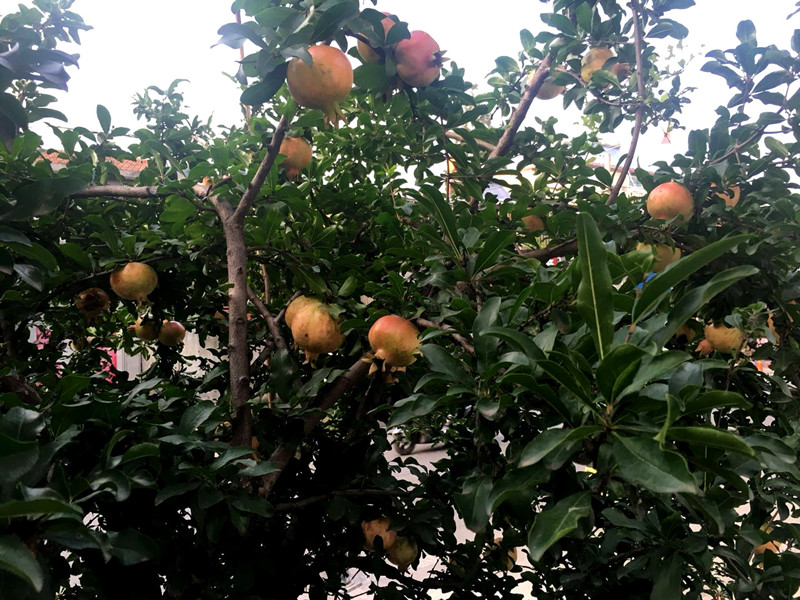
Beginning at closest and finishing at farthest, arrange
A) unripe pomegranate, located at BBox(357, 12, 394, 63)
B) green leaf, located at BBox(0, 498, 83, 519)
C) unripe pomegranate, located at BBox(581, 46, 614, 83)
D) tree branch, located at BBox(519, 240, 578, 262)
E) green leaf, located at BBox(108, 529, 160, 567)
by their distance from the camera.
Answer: green leaf, located at BBox(0, 498, 83, 519) → green leaf, located at BBox(108, 529, 160, 567) → unripe pomegranate, located at BBox(357, 12, 394, 63) → tree branch, located at BBox(519, 240, 578, 262) → unripe pomegranate, located at BBox(581, 46, 614, 83)

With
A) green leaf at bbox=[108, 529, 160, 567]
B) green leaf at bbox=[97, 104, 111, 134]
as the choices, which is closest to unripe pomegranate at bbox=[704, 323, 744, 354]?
green leaf at bbox=[108, 529, 160, 567]

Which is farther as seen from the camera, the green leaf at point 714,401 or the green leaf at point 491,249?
the green leaf at point 491,249

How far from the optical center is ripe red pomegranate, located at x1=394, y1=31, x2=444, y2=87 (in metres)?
0.75

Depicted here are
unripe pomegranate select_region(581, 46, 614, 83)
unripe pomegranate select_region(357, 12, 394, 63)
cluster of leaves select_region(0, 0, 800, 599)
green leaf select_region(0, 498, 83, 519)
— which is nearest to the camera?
green leaf select_region(0, 498, 83, 519)

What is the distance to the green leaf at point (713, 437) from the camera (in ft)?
1.21

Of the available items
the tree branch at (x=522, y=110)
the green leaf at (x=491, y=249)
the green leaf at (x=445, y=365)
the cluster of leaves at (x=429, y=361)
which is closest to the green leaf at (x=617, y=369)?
the cluster of leaves at (x=429, y=361)

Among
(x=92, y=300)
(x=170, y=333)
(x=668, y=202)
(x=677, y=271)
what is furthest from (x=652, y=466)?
(x=170, y=333)

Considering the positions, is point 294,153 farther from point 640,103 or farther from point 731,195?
point 731,195

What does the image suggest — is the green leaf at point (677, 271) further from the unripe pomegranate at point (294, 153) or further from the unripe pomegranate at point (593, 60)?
the unripe pomegranate at point (593, 60)

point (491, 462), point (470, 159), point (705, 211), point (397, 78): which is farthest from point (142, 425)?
point (705, 211)

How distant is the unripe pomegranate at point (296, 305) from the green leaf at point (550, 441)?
528mm

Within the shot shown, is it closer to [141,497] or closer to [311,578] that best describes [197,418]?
[141,497]

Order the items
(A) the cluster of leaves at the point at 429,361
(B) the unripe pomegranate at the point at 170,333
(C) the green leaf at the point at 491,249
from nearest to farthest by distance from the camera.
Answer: (A) the cluster of leaves at the point at 429,361 < (C) the green leaf at the point at 491,249 < (B) the unripe pomegranate at the point at 170,333

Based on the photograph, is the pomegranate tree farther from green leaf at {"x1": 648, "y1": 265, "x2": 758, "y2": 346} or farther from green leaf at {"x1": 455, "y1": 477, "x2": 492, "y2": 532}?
green leaf at {"x1": 648, "y1": 265, "x2": 758, "y2": 346}
